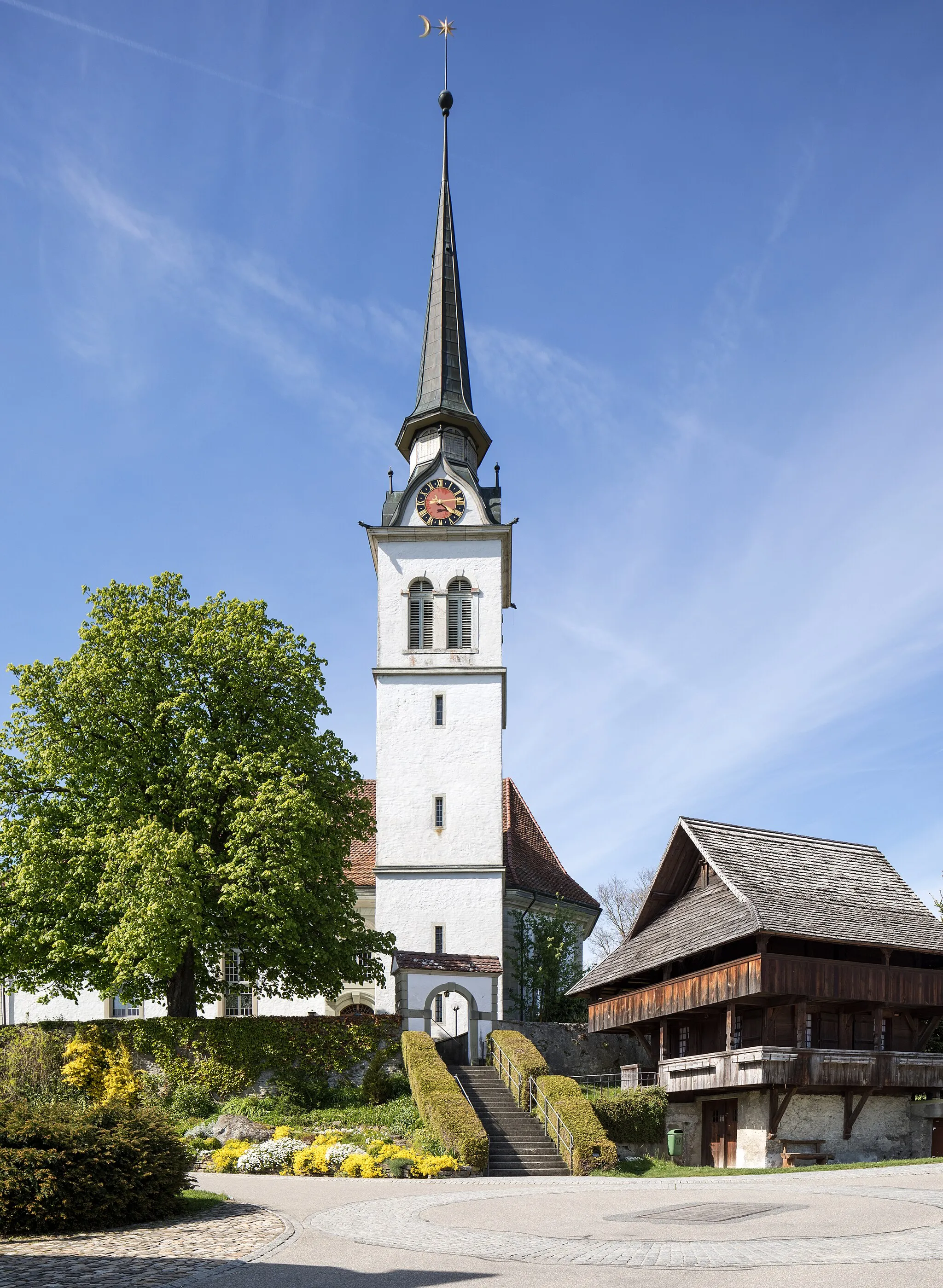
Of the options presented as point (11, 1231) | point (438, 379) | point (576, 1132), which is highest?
point (438, 379)

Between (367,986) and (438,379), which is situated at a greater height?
(438,379)

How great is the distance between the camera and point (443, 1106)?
78.9 feet

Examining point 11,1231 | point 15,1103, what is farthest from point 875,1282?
point 15,1103

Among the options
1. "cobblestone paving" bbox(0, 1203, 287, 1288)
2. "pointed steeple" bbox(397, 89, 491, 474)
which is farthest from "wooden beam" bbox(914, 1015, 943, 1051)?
"pointed steeple" bbox(397, 89, 491, 474)

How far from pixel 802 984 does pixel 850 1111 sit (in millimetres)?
3271

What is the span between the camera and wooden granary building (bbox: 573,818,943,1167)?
26328mm

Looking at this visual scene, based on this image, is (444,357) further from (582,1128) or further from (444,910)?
(582,1128)

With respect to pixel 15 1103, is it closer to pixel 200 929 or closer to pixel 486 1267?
pixel 486 1267

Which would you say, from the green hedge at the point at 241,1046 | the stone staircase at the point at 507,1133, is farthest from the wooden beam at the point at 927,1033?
the green hedge at the point at 241,1046

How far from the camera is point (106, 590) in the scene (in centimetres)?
3234

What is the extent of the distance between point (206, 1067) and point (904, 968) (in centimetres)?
1695

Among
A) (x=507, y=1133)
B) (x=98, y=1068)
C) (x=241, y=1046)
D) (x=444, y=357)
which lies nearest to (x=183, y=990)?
(x=241, y=1046)

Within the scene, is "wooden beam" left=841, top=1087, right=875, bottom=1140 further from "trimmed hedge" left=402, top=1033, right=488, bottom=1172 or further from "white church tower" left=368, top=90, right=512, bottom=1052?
"white church tower" left=368, top=90, right=512, bottom=1052

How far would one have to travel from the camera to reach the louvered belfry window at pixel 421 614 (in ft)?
137
